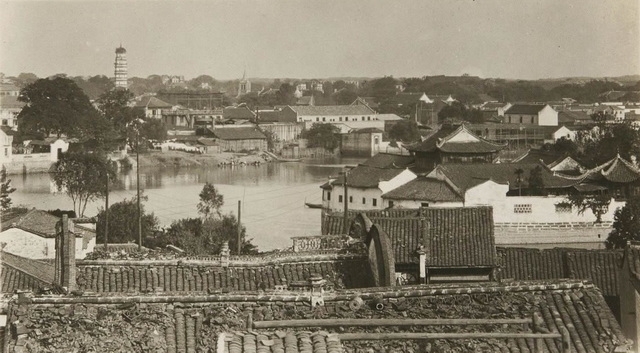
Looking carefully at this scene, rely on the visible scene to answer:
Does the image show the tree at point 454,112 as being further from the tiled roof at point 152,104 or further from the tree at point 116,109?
the tree at point 116,109

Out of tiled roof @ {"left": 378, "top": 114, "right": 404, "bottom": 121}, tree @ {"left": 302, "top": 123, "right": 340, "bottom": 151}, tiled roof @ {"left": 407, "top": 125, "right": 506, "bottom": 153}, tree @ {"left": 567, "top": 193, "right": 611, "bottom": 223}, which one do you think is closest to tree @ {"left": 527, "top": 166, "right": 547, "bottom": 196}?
tree @ {"left": 567, "top": 193, "right": 611, "bottom": 223}

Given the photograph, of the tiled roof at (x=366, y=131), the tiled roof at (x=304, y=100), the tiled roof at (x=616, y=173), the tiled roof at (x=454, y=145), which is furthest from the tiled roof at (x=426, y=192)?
the tiled roof at (x=304, y=100)

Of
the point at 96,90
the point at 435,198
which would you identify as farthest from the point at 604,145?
the point at 96,90

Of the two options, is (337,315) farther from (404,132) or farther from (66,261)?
(404,132)

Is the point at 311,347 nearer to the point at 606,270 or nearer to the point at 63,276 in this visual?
the point at 63,276

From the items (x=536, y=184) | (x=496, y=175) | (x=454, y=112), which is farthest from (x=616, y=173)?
(x=454, y=112)

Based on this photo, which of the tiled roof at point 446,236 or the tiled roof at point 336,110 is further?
the tiled roof at point 336,110
